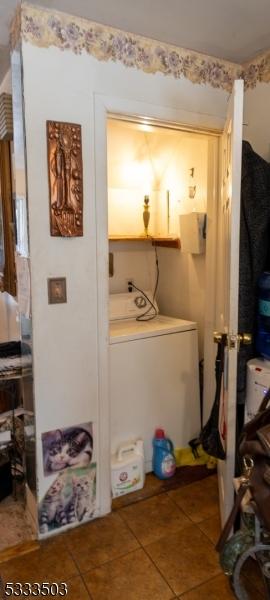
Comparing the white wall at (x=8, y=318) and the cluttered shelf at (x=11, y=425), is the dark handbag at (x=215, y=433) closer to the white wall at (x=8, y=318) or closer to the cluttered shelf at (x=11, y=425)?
the cluttered shelf at (x=11, y=425)

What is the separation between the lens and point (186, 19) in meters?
1.66

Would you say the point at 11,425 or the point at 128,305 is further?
the point at 128,305

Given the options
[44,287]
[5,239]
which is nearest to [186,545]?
[44,287]

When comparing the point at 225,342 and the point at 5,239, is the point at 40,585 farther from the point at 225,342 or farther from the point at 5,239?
the point at 5,239

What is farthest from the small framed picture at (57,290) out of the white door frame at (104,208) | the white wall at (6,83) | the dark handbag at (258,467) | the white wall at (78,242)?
the white wall at (6,83)

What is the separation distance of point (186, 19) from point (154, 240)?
139 cm

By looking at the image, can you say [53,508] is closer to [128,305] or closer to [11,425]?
[11,425]

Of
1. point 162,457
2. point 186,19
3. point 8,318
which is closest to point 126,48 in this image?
point 186,19

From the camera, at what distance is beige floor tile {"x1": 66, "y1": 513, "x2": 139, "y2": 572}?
1.69 metres

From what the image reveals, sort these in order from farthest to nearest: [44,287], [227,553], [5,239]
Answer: [5,239], [44,287], [227,553]

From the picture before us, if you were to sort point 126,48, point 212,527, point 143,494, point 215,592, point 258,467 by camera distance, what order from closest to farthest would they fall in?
1. point 258,467
2. point 215,592
3. point 126,48
4. point 212,527
5. point 143,494

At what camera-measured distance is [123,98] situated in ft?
5.81

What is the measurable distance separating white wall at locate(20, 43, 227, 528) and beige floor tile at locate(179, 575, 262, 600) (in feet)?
1.91

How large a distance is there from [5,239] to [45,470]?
1.31 metres
